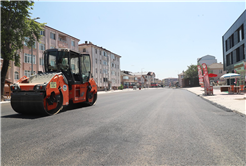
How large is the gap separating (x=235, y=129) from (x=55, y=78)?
6.77 meters

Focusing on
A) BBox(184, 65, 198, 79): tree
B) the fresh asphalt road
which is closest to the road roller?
the fresh asphalt road

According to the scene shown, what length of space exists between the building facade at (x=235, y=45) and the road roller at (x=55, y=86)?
2777 centimetres

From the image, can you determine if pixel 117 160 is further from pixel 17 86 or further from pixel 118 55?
pixel 118 55

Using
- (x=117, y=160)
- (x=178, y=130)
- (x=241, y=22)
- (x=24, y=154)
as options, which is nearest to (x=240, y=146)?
(x=178, y=130)

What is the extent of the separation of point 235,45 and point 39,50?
3852 cm

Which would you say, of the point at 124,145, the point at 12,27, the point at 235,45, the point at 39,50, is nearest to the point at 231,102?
the point at 124,145

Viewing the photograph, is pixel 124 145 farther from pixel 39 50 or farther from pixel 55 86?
pixel 39 50

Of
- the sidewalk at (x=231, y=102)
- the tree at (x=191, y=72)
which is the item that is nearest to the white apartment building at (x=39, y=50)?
the sidewalk at (x=231, y=102)

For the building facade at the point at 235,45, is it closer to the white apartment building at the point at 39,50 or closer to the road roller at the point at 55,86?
the road roller at the point at 55,86

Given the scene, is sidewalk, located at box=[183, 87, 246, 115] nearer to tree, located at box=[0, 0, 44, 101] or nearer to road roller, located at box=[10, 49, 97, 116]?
road roller, located at box=[10, 49, 97, 116]

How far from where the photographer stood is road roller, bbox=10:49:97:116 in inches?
276

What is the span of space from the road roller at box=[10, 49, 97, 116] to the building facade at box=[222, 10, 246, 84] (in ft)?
91.1

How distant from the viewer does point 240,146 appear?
3537 mm

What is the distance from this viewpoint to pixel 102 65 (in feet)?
184
